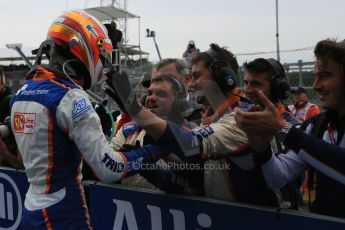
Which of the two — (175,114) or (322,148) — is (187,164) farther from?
(322,148)

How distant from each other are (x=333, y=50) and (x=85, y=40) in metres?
1.28

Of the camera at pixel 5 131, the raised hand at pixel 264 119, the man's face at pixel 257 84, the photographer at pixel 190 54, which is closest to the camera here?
the raised hand at pixel 264 119

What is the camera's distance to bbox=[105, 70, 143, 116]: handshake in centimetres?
173

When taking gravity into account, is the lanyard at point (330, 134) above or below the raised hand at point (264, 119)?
below

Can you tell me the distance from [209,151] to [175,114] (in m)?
0.23

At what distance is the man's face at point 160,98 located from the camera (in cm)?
197

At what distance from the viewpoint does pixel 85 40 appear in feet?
7.40

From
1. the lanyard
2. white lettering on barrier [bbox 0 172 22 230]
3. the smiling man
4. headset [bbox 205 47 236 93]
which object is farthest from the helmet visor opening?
white lettering on barrier [bbox 0 172 22 230]

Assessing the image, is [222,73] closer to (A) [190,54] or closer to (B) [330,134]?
(B) [330,134]

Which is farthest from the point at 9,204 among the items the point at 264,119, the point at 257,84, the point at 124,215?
the point at 264,119

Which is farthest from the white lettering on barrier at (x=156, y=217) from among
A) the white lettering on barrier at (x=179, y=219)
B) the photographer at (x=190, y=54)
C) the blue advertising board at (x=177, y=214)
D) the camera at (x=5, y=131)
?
the camera at (x=5, y=131)

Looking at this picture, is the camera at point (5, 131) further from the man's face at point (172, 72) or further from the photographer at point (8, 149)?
the man's face at point (172, 72)

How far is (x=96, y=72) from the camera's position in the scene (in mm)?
2326

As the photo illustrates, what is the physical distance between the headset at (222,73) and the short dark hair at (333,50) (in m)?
0.44
